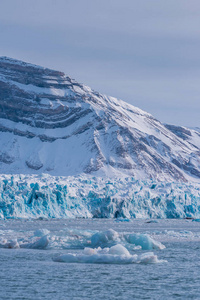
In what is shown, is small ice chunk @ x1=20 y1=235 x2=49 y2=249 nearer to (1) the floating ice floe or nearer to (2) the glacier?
(1) the floating ice floe

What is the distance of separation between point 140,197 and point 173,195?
634 centimetres

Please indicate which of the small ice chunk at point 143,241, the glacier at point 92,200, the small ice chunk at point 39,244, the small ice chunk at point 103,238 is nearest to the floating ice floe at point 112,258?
the small ice chunk at point 103,238

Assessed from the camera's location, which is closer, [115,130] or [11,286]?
[11,286]

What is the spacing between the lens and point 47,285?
22.5m

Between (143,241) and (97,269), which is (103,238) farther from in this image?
(97,269)

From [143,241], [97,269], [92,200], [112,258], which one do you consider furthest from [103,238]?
[92,200]

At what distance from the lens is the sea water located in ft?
69.9

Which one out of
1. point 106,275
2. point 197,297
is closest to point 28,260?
point 106,275

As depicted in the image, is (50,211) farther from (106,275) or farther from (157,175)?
(157,175)

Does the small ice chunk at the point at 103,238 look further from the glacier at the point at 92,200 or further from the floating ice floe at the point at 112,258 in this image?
the glacier at the point at 92,200

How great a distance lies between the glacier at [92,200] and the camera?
278ft

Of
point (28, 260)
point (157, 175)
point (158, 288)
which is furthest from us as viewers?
point (157, 175)

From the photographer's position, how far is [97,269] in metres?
26.6

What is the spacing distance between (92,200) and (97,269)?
6669 cm
